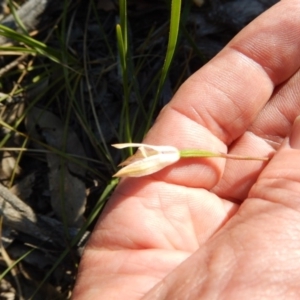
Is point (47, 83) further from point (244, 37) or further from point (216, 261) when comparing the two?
point (216, 261)

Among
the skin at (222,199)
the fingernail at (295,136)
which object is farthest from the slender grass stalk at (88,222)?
the fingernail at (295,136)

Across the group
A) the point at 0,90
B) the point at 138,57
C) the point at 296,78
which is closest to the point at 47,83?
the point at 0,90

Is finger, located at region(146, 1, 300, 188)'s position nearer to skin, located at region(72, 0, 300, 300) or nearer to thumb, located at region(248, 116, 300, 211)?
skin, located at region(72, 0, 300, 300)

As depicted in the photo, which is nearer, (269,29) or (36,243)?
(269,29)

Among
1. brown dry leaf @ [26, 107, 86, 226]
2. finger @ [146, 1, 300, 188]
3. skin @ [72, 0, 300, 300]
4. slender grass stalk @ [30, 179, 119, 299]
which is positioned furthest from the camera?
brown dry leaf @ [26, 107, 86, 226]

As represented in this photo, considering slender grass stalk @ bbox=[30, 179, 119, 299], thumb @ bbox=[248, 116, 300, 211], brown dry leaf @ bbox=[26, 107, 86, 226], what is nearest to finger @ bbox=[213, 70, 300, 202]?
thumb @ bbox=[248, 116, 300, 211]

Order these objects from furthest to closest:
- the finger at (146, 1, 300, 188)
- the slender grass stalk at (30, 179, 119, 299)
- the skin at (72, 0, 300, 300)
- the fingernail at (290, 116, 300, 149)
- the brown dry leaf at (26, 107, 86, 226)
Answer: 1. the brown dry leaf at (26, 107, 86, 226)
2. the slender grass stalk at (30, 179, 119, 299)
3. the finger at (146, 1, 300, 188)
4. the fingernail at (290, 116, 300, 149)
5. the skin at (72, 0, 300, 300)

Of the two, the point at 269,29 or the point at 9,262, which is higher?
the point at 269,29

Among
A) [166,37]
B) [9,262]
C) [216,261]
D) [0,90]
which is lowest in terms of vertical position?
[9,262]
